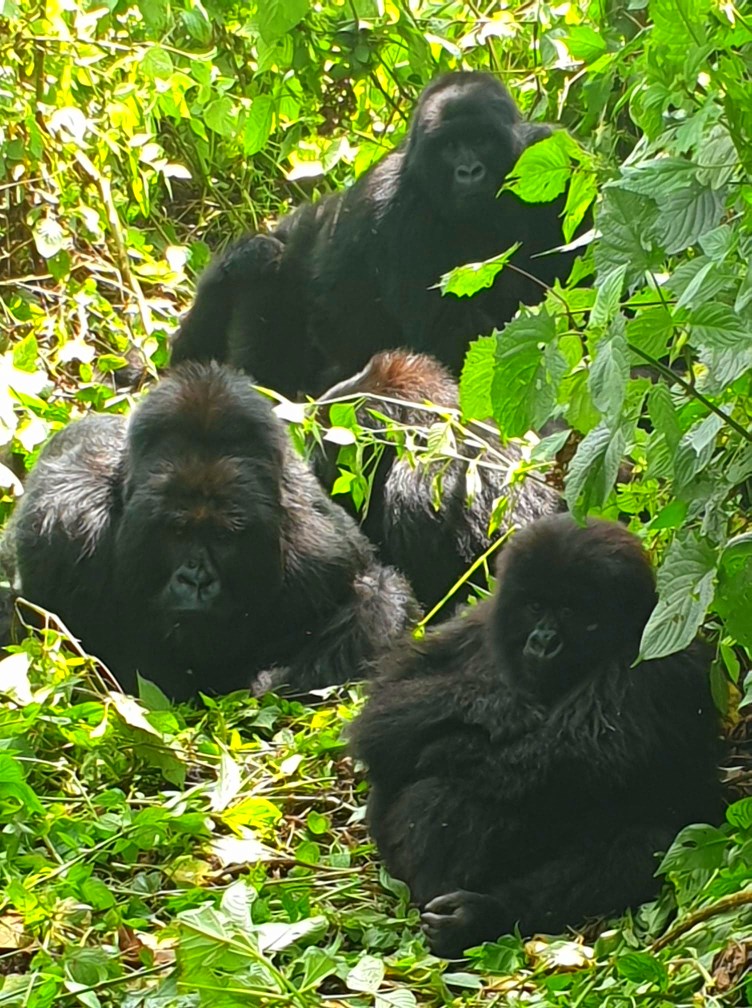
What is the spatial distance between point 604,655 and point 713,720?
0.22 metres

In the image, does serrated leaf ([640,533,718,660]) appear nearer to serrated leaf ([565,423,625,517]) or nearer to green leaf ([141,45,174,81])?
serrated leaf ([565,423,625,517])

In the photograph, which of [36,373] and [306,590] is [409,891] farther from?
[36,373]

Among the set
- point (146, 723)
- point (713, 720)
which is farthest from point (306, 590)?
point (713, 720)

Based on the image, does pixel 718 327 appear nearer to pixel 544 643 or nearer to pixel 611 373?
Result: pixel 611 373

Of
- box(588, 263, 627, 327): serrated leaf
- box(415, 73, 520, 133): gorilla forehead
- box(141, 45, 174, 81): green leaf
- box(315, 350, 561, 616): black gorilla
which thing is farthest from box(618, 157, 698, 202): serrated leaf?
box(141, 45, 174, 81): green leaf

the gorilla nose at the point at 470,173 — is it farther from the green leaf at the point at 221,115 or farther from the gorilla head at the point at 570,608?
the gorilla head at the point at 570,608

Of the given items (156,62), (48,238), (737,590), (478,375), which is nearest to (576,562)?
(478,375)

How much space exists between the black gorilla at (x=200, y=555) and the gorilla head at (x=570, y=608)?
1.00 m

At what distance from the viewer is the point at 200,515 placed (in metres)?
3.86

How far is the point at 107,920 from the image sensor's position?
2.75 meters

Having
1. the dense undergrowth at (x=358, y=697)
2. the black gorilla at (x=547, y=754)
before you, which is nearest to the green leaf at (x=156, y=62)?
the dense undergrowth at (x=358, y=697)

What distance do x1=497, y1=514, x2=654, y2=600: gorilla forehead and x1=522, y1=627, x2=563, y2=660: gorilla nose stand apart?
0.08 m

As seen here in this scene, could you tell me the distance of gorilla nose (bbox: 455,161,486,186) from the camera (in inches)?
208

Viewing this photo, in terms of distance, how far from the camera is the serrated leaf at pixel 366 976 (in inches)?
96.7
